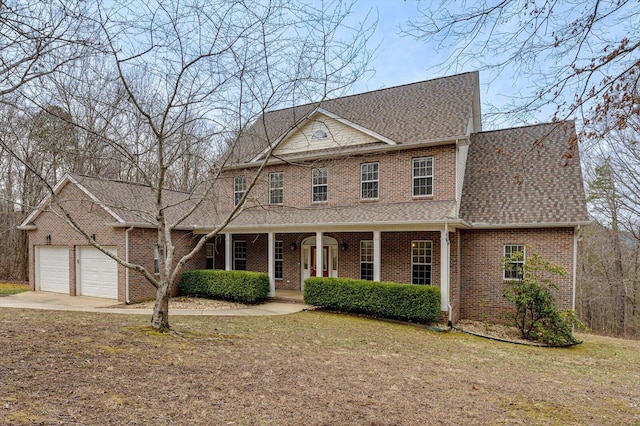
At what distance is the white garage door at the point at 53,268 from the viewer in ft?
52.2

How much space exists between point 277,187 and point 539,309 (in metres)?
10.8

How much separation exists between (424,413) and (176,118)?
283 inches

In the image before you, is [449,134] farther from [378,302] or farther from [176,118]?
[176,118]

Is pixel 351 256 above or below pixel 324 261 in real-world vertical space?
above

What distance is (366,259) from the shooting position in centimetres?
1487

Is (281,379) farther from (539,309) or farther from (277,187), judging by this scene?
(277,187)

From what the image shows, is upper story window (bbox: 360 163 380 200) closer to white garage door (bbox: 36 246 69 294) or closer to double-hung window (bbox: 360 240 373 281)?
double-hung window (bbox: 360 240 373 281)

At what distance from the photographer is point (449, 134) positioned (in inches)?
517

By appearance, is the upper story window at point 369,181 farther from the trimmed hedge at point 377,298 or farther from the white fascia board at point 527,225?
the white fascia board at point 527,225

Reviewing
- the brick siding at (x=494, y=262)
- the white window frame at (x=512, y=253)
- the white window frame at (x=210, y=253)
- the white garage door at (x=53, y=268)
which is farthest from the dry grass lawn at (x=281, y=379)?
the white window frame at (x=210, y=253)

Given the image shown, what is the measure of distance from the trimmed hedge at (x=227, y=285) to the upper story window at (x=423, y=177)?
22.1 feet

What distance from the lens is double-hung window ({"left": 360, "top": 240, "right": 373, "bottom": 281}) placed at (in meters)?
14.8

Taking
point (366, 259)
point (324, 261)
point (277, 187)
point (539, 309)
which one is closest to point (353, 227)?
point (366, 259)

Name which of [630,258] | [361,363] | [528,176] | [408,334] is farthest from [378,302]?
[630,258]
